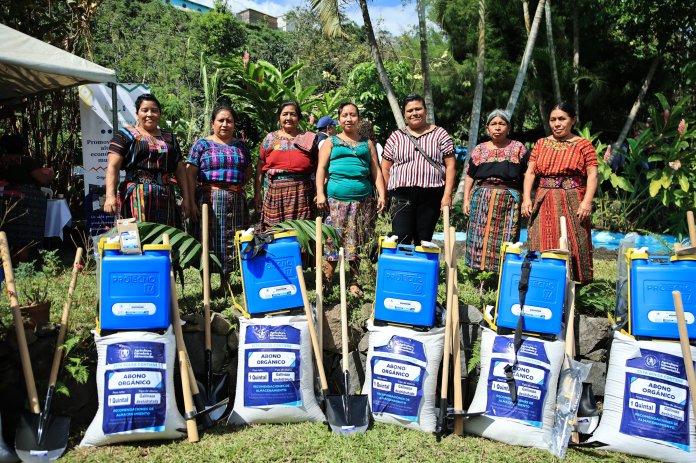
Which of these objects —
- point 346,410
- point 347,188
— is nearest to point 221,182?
point 347,188

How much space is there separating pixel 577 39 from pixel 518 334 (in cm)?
718

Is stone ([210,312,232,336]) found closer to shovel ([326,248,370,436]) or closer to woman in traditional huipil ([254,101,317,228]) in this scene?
shovel ([326,248,370,436])

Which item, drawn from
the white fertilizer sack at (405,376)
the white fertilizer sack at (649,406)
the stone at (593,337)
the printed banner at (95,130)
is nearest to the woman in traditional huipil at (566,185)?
the stone at (593,337)

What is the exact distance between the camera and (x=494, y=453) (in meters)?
2.59

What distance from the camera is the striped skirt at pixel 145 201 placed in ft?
11.0

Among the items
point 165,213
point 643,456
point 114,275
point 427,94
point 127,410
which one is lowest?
point 643,456

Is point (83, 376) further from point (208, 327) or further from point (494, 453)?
point (494, 453)

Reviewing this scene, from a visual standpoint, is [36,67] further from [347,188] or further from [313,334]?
[313,334]

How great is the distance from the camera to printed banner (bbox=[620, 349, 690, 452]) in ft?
8.27

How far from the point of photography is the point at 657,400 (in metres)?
2.55

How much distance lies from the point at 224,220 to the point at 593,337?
2297mm

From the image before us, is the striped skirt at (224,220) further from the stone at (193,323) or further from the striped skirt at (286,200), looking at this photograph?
the stone at (193,323)

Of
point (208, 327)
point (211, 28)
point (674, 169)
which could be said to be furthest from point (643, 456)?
point (211, 28)

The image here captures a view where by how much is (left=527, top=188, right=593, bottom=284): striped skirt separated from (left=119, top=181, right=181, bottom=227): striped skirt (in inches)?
93.2
